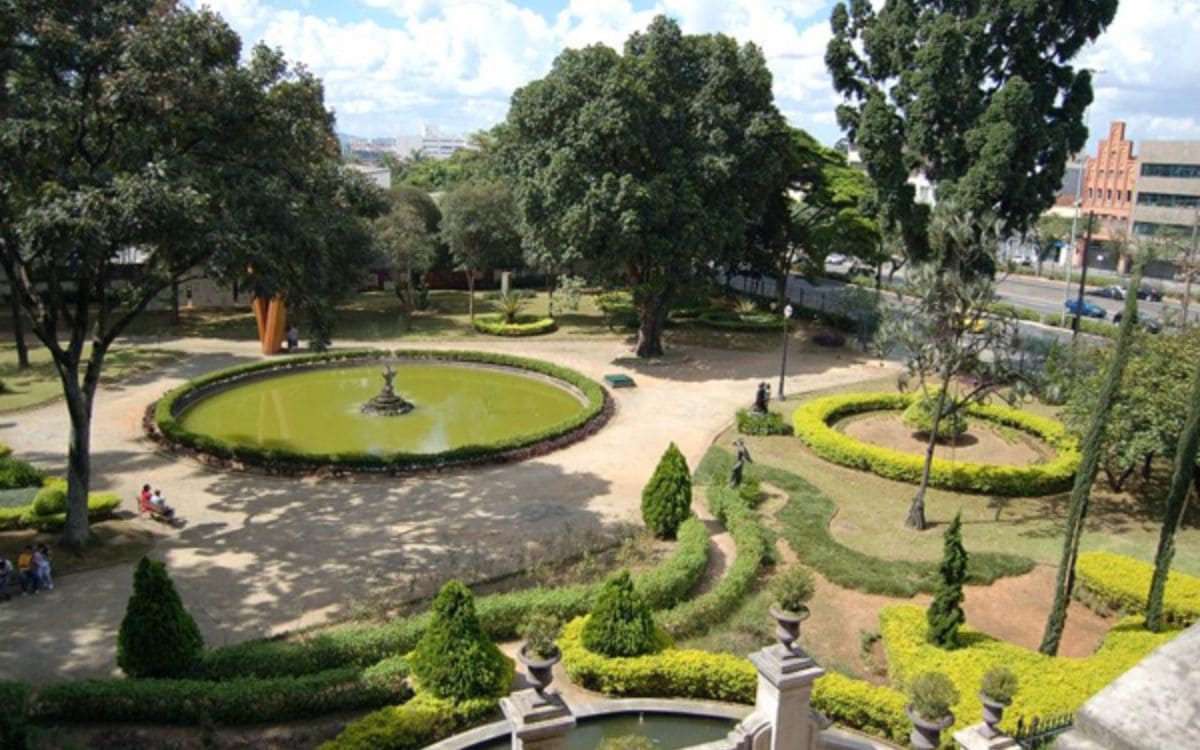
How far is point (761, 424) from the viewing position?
26000mm

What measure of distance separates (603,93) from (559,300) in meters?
12.0

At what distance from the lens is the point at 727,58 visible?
1308 inches

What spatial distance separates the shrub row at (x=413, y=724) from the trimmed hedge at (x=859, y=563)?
782 cm

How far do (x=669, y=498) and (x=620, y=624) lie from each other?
217 inches

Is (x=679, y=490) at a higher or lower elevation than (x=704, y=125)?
lower

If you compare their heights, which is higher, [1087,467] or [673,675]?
[1087,467]

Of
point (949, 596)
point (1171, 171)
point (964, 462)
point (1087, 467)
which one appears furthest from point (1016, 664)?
point (1171, 171)

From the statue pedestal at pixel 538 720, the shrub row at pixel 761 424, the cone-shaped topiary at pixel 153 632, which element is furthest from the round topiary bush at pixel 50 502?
the shrub row at pixel 761 424

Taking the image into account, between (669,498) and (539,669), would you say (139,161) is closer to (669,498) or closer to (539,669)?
(669,498)

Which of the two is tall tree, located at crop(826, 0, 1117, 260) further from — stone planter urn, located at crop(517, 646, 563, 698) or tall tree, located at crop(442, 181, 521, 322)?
stone planter urn, located at crop(517, 646, 563, 698)

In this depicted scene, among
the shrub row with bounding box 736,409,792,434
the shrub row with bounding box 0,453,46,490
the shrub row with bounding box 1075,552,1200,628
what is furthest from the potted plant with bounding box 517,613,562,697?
the shrub row with bounding box 736,409,792,434

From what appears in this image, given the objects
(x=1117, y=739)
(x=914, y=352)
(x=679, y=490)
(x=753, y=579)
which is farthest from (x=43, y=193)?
(x=914, y=352)

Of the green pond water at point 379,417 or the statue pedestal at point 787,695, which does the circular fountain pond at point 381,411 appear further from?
the statue pedestal at point 787,695

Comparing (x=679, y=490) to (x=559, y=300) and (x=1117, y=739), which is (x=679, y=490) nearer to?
(x=1117, y=739)
